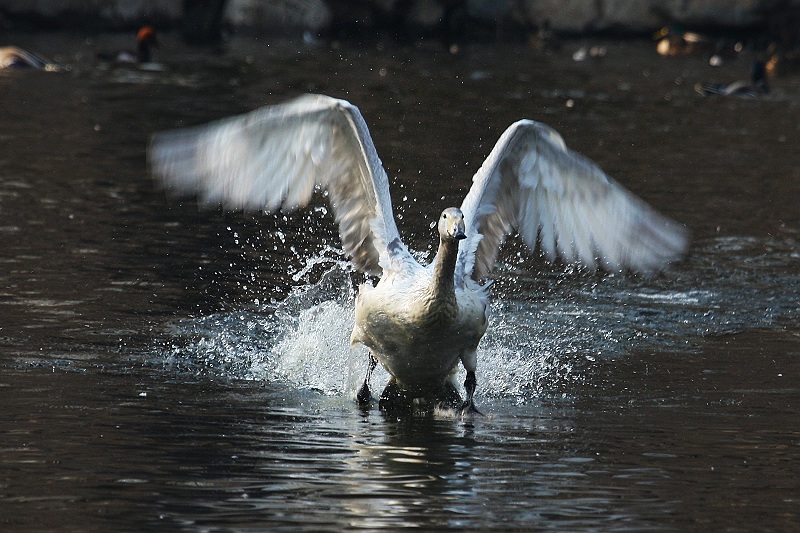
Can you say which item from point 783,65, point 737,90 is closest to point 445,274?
point 737,90

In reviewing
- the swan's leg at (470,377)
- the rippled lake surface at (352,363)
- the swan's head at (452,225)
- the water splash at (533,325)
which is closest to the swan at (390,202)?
the swan's leg at (470,377)

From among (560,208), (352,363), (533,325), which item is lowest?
(352,363)

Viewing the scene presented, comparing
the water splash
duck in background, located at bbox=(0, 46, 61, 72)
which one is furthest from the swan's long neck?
duck in background, located at bbox=(0, 46, 61, 72)

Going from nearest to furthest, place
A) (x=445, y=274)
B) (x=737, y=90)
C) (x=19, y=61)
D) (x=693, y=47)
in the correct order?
(x=445, y=274) → (x=19, y=61) → (x=737, y=90) → (x=693, y=47)

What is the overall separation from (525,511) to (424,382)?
2.31 meters

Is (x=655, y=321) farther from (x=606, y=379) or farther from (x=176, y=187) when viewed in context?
(x=176, y=187)

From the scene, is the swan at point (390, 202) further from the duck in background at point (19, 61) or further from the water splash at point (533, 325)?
the duck in background at point (19, 61)

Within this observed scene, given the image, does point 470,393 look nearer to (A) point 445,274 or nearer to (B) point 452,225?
(A) point 445,274

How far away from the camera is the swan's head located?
7.58m

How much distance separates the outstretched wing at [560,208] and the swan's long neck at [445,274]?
618 mm

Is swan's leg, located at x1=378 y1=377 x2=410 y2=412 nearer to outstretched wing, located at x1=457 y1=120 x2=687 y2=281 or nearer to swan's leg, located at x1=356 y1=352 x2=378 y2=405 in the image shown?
swan's leg, located at x1=356 y1=352 x2=378 y2=405

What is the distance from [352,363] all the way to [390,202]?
1.17m

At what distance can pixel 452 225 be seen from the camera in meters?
7.64

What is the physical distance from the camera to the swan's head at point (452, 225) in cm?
758
